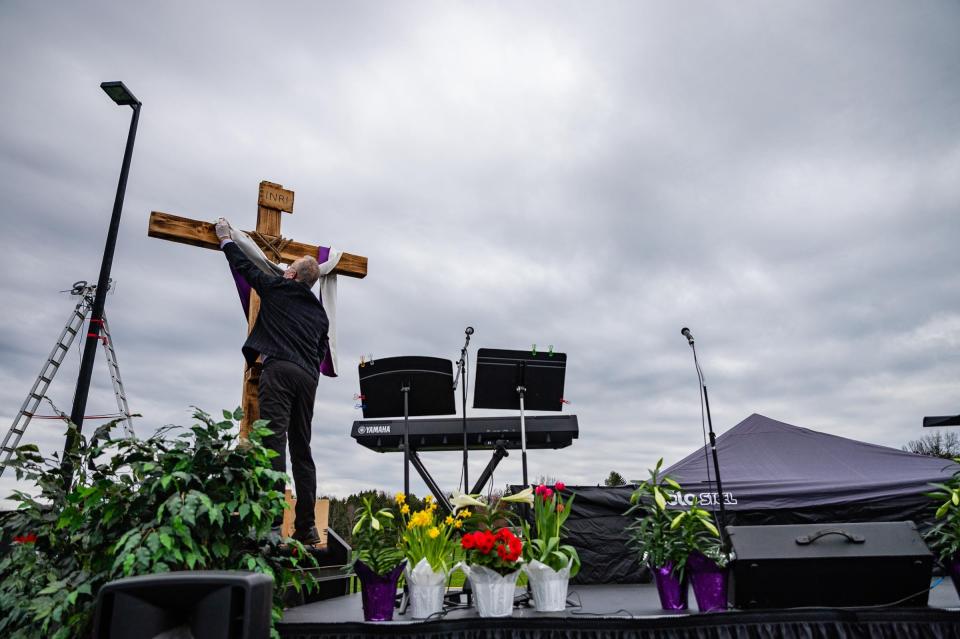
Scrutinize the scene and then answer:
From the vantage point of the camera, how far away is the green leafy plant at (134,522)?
5.50ft

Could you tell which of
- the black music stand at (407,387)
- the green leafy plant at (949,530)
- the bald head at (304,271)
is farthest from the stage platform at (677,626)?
the black music stand at (407,387)

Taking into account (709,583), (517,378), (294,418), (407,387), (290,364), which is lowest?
(709,583)

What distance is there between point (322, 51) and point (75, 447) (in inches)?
133

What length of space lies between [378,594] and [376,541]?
0.23 meters

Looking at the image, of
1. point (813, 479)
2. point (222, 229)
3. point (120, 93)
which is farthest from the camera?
point (813, 479)

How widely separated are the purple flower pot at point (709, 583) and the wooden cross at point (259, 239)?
8.19 feet

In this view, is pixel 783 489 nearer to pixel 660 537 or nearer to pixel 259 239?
pixel 660 537

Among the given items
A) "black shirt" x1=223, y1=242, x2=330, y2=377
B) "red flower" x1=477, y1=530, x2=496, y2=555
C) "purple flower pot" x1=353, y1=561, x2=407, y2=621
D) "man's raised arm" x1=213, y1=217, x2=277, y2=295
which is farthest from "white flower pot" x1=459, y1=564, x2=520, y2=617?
"man's raised arm" x1=213, y1=217, x2=277, y2=295

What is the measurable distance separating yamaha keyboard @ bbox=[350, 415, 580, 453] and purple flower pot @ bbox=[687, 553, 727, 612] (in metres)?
4.30

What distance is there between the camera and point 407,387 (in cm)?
453

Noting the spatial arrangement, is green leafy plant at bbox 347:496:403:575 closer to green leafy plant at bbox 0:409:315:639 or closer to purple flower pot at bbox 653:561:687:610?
green leafy plant at bbox 0:409:315:639

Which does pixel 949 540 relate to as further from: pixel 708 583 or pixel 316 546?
pixel 316 546

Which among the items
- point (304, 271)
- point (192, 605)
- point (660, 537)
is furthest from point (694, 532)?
point (304, 271)

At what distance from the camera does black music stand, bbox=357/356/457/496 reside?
4539mm
